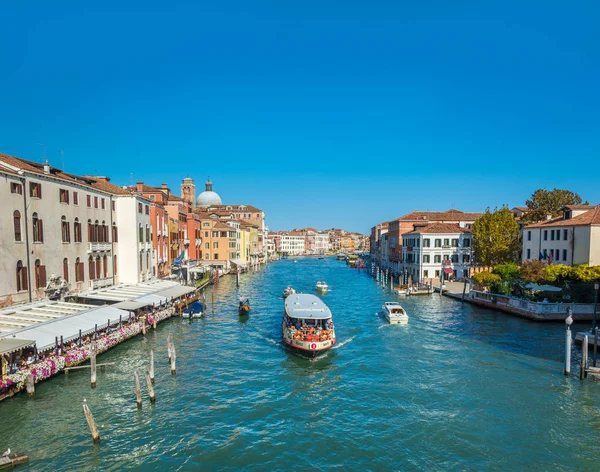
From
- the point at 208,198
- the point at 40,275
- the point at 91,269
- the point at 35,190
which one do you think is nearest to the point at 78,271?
the point at 91,269

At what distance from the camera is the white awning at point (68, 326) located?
1738cm

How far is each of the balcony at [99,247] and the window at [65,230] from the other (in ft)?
8.93

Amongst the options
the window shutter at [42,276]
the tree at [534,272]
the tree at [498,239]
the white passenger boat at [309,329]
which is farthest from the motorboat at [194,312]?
the tree at [498,239]

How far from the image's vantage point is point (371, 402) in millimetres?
16906

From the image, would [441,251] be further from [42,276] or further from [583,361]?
[42,276]

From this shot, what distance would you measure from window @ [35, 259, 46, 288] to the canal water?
619 cm

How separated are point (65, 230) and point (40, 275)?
12.8ft

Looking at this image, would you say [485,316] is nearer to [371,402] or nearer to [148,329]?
[371,402]

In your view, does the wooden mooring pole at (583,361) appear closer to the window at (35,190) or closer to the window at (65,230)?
the window at (35,190)

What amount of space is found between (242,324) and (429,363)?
15.3 m

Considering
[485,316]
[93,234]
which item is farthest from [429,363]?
[93,234]

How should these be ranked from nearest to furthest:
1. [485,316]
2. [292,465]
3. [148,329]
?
1. [292,465]
2. [148,329]
3. [485,316]

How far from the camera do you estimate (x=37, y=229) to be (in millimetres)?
23891

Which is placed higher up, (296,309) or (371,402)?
(296,309)
